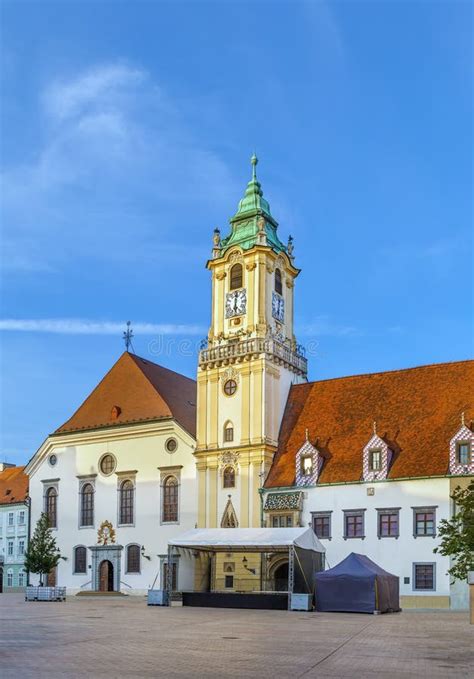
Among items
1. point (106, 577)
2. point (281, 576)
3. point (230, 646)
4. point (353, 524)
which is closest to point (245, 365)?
point (353, 524)

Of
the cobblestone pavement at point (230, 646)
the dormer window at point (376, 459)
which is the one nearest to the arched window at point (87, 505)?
the dormer window at point (376, 459)

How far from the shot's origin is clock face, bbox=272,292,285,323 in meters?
51.0

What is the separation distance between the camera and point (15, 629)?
911 inches

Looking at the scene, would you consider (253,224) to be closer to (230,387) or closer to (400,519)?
(230,387)

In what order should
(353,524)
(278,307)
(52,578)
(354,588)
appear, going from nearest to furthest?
(354,588) → (353,524) → (278,307) → (52,578)

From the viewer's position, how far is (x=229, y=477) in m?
46.9

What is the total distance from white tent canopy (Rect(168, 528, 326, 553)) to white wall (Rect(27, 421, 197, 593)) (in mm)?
7368

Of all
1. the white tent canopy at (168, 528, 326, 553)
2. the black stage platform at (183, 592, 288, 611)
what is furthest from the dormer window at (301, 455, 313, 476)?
the black stage platform at (183, 592, 288, 611)

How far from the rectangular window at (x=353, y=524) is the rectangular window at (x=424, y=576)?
123 inches

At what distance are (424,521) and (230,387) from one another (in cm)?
1367

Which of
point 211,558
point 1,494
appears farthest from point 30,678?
point 1,494

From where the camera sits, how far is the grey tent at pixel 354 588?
3312 centimetres

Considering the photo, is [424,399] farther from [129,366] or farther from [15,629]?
[15,629]

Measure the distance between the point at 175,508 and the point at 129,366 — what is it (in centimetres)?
1160
